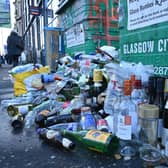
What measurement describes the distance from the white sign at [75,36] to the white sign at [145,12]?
154 cm

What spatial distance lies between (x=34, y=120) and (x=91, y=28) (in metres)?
1.82

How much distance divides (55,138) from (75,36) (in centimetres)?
278

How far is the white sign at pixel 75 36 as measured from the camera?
3.98 metres

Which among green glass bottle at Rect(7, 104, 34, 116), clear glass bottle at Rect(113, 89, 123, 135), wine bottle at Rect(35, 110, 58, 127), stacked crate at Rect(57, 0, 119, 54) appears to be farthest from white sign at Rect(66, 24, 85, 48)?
clear glass bottle at Rect(113, 89, 123, 135)

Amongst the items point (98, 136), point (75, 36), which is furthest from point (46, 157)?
point (75, 36)

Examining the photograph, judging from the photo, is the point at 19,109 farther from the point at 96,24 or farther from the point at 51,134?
the point at 96,24

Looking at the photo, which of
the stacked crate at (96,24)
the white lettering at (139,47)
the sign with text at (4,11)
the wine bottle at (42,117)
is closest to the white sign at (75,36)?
the stacked crate at (96,24)

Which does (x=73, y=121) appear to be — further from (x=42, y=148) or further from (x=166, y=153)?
(x=166, y=153)

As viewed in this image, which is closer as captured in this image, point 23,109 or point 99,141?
point 99,141

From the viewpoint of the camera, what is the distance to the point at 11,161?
1.57 m

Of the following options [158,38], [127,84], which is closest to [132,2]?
[158,38]

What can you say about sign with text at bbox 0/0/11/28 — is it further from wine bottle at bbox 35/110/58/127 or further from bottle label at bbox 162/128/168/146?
bottle label at bbox 162/128/168/146

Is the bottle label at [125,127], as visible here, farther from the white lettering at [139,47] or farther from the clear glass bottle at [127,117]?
the white lettering at [139,47]

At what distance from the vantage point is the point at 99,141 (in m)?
1.54
